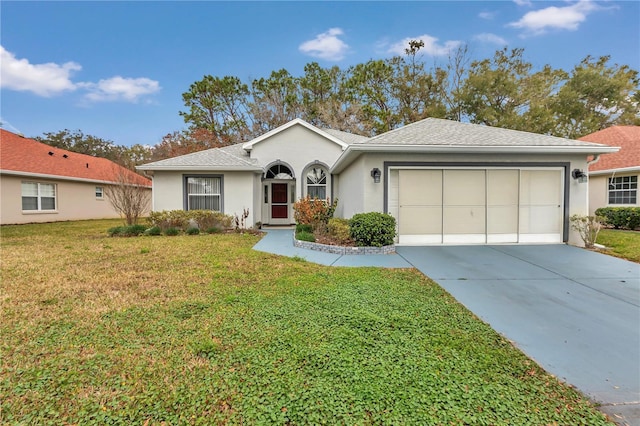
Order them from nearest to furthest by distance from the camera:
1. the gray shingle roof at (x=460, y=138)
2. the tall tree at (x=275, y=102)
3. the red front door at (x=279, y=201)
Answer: the gray shingle roof at (x=460, y=138) → the red front door at (x=279, y=201) → the tall tree at (x=275, y=102)

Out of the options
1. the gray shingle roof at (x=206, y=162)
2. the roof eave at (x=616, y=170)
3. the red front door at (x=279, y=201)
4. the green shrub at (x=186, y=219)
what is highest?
the gray shingle roof at (x=206, y=162)

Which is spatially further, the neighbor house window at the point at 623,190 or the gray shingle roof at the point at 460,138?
the neighbor house window at the point at 623,190

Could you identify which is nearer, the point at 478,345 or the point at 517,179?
the point at 478,345

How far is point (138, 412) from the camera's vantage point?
88.7 inches

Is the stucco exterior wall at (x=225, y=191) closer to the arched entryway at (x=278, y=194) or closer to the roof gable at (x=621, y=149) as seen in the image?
the arched entryway at (x=278, y=194)

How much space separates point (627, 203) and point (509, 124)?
473 inches

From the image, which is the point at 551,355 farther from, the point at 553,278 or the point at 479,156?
the point at 479,156

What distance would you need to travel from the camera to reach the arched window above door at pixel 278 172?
14992 millimetres

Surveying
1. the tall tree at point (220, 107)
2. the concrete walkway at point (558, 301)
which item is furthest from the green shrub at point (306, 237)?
the tall tree at point (220, 107)

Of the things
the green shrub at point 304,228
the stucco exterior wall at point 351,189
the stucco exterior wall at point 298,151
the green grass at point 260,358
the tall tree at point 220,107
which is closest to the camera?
the green grass at point 260,358

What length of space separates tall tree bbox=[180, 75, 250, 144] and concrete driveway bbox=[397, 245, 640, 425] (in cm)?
2508

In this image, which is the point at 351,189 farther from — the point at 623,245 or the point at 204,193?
the point at 623,245

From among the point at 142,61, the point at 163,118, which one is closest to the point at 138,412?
the point at 142,61

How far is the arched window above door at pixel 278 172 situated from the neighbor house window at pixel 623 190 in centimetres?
1611
